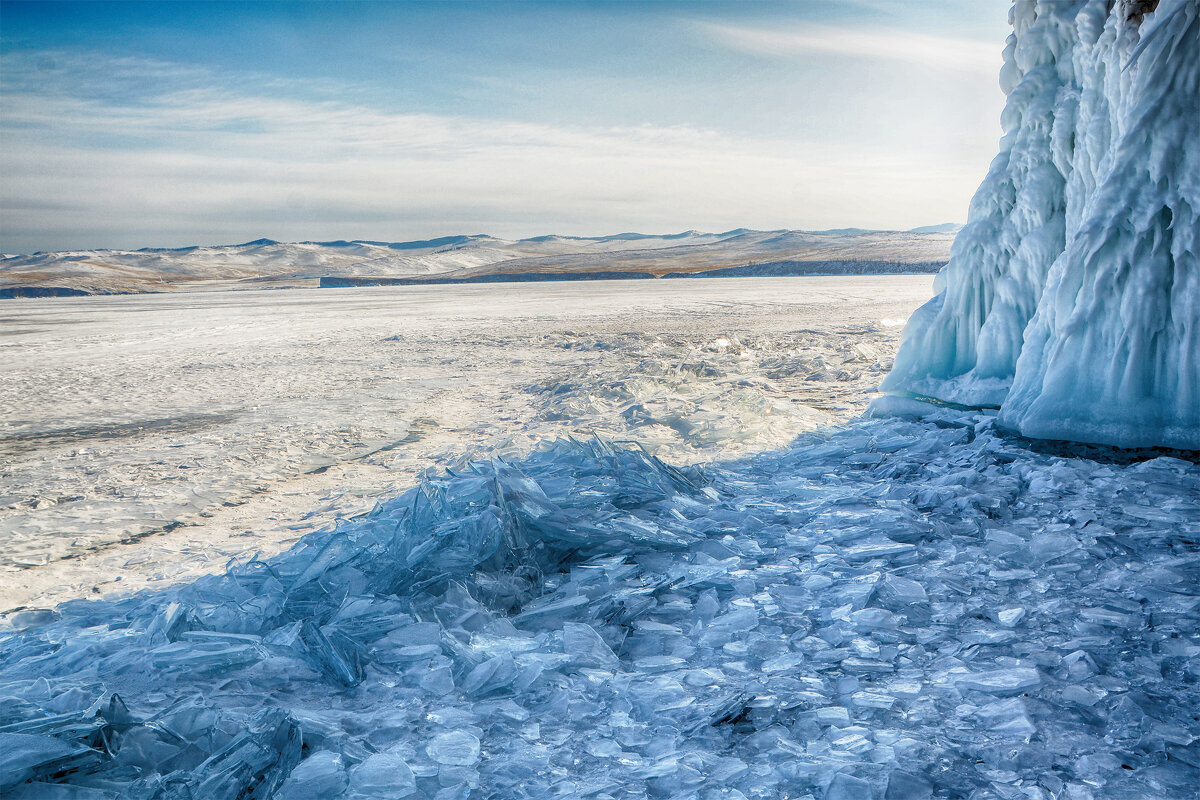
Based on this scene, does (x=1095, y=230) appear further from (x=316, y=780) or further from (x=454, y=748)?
(x=316, y=780)

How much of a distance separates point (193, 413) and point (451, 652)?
4.96 meters

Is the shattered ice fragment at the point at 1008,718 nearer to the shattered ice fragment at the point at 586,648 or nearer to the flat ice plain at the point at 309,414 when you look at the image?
the shattered ice fragment at the point at 586,648

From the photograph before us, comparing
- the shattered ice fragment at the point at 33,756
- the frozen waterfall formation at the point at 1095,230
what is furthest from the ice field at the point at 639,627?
the frozen waterfall formation at the point at 1095,230

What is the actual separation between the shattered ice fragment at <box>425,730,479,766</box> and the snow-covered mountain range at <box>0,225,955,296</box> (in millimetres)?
44392

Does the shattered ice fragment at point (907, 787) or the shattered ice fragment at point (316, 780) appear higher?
the shattered ice fragment at point (907, 787)

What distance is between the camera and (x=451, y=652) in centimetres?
222

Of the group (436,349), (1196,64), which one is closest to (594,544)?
(1196,64)

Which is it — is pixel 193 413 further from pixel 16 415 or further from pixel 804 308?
pixel 804 308

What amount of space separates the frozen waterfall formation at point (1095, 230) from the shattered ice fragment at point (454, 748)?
3.75 m

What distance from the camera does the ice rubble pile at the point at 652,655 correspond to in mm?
1655

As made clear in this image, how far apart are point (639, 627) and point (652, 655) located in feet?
0.56

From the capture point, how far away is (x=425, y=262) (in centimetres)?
10000

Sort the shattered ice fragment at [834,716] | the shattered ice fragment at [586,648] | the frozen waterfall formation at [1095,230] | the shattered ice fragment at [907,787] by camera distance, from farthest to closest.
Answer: the frozen waterfall formation at [1095,230], the shattered ice fragment at [586,648], the shattered ice fragment at [834,716], the shattered ice fragment at [907,787]

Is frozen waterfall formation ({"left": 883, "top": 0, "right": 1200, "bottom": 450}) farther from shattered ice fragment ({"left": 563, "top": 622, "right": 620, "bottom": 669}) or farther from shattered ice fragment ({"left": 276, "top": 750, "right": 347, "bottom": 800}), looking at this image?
shattered ice fragment ({"left": 276, "top": 750, "right": 347, "bottom": 800})
